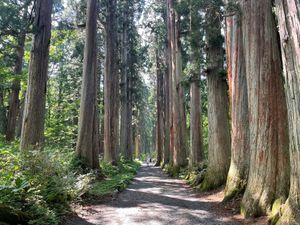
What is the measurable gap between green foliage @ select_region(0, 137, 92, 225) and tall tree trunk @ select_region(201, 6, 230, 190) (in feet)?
14.0

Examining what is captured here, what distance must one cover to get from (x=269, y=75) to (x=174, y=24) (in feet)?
43.1

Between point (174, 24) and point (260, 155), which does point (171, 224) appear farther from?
point (174, 24)

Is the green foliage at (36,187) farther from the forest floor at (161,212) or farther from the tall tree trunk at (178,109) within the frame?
the tall tree trunk at (178,109)

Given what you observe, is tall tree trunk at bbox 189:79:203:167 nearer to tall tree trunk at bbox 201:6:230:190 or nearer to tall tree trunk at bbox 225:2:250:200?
tall tree trunk at bbox 201:6:230:190

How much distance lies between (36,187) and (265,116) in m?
4.56

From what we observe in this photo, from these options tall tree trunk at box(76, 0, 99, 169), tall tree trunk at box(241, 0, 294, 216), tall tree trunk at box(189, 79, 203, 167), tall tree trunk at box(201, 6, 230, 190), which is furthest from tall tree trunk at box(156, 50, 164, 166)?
tall tree trunk at box(241, 0, 294, 216)

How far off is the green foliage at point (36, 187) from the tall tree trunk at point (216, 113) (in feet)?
14.0

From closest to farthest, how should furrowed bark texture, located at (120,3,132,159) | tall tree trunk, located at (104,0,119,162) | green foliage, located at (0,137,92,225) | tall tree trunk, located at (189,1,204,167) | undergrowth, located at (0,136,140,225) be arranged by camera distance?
undergrowth, located at (0,136,140,225) < green foliage, located at (0,137,92,225) < tall tree trunk, located at (189,1,204,167) < tall tree trunk, located at (104,0,119,162) < furrowed bark texture, located at (120,3,132,159)

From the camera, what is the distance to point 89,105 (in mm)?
12789

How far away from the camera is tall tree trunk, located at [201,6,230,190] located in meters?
10.2

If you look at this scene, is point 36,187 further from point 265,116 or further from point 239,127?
point 239,127

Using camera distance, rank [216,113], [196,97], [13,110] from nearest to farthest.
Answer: [216,113] < [13,110] < [196,97]

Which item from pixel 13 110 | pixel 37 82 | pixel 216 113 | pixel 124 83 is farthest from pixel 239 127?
pixel 124 83

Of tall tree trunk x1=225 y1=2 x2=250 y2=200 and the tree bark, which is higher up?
the tree bark
